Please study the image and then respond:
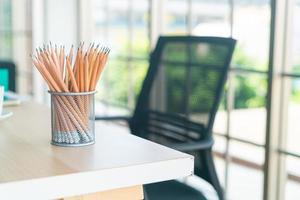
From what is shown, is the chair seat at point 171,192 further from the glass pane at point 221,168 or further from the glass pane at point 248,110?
the glass pane at point 221,168

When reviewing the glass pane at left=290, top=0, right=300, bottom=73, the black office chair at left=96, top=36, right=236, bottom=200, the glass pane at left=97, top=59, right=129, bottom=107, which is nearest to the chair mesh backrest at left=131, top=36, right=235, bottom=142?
the black office chair at left=96, top=36, right=236, bottom=200

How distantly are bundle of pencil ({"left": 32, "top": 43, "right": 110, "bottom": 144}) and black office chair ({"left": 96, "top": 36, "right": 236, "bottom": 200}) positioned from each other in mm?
600

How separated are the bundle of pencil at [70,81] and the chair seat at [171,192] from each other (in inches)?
22.9

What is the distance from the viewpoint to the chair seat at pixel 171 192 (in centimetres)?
171

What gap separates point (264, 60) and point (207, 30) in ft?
1.49

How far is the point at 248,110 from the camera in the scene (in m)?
2.45

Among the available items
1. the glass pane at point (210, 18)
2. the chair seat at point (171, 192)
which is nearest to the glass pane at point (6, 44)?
the glass pane at point (210, 18)

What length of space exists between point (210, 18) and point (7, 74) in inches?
40.9

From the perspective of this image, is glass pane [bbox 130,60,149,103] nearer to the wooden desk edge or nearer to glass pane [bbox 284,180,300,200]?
glass pane [bbox 284,180,300,200]

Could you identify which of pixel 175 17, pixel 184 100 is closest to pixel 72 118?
pixel 184 100

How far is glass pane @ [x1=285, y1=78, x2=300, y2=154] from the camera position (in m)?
2.08

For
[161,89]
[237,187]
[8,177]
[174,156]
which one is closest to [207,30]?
[161,89]

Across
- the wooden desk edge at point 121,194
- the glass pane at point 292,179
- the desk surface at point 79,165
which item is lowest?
the glass pane at point 292,179

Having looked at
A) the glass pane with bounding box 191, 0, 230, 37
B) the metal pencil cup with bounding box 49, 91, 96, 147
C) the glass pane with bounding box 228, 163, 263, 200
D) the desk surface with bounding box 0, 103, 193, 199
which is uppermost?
the glass pane with bounding box 191, 0, 230, 37
